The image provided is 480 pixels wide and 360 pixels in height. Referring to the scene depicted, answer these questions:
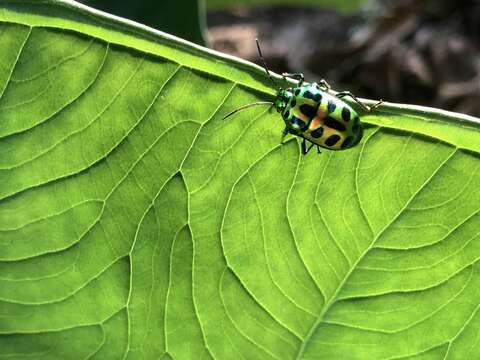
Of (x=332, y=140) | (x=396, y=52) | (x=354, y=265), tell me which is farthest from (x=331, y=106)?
(x=396, y=52)

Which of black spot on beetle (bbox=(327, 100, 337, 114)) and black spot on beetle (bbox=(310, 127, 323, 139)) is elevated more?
black spot on beetle (bbox=(327, 100, 337, 114))

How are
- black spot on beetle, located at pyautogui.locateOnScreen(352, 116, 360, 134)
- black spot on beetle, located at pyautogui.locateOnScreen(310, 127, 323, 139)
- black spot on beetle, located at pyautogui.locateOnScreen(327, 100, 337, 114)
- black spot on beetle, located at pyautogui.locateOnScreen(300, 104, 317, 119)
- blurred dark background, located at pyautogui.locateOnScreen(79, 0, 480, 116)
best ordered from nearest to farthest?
black spot on beetle, located at pyautogui.locateOnScreen(352, 116, 360, 134) < black spot on beetle, located at pyautogui.locateOnScreen(310, 127, 323, 139) < black spot on beetle, located at pyautogui.locateOnScreen(327, 100, 337, 114) < black spot on beetle, located at pyautogui.locateOnScreen(300, 104, 317, 119) < blurred dark background, located at pyautogui.locateOnScreen(79, 0, 480, 116)

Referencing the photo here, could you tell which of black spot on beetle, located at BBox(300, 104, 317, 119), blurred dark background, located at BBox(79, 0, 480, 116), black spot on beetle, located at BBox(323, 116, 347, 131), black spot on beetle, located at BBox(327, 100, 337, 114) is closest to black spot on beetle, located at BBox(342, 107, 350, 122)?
black spot on beetle, located at BBox(323, 116, 347, 131)

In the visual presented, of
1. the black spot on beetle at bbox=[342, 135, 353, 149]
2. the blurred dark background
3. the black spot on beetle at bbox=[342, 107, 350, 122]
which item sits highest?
the blurred dark background

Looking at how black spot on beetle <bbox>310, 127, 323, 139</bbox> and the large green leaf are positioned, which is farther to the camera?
black spot on beetle <bbox>310, 127, 323, 139</bbox>

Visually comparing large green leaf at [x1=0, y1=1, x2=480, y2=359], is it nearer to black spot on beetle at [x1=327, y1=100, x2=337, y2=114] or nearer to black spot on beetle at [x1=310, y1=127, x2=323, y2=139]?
black spot on beetle at [x1=310, y1=127, x2=323, y2=139]

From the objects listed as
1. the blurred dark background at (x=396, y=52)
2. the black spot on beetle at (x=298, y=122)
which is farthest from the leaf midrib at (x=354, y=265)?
the blurred dark background at (x=396, y=52)

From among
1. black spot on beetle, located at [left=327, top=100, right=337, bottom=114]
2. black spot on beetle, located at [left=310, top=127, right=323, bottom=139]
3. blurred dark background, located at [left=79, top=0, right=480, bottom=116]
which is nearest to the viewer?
black spot on beetle, located at [left=310, top=127, right=323, bottom=139]

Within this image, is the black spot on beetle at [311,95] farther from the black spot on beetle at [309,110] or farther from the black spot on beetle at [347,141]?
the black spot on beetle at [347,141]

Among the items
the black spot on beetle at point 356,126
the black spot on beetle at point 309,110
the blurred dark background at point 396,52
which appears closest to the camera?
the black spot on beetle at point 356,126
